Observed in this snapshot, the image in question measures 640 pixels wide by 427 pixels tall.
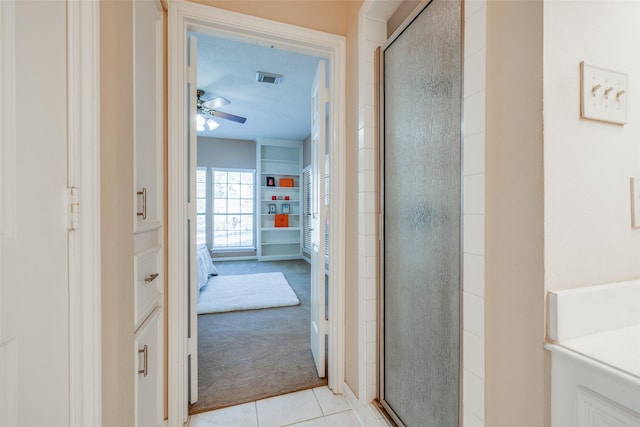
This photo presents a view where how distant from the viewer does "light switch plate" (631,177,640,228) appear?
2.48 feet

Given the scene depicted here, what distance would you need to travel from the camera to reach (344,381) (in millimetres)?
1768

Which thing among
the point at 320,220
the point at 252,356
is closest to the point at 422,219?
the point at 320,220

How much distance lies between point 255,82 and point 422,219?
3.04 metres

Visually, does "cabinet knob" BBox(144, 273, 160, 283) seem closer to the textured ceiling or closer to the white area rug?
the white area rug

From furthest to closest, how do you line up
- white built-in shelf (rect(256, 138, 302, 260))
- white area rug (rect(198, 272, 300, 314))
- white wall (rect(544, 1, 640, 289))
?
1. white built-in shelf (rect(256, 138, 302, 260))
2. white area rug (rect(198, 272, 300, 314))
3. white wall (rect(544, 1, 640, 289))

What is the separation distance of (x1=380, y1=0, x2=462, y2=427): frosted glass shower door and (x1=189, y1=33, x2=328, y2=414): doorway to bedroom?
64 centimetres

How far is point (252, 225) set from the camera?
650 cm

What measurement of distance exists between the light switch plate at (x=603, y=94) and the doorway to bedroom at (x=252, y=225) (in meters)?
1.37

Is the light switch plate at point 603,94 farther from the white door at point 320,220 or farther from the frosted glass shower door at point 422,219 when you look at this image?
the white door at point 320,220
